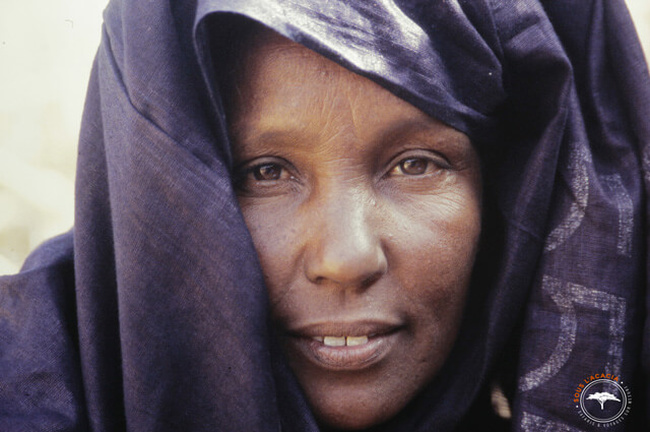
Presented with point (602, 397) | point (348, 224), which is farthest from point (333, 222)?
point (602, 397)

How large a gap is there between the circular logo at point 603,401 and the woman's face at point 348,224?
1.07ft

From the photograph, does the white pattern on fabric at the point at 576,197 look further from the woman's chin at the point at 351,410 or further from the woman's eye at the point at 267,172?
the woman's eye at the point at 267,172

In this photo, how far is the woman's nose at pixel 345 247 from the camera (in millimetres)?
1249

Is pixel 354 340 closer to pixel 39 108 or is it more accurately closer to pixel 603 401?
pixel 603 401

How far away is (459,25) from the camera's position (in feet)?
4.47

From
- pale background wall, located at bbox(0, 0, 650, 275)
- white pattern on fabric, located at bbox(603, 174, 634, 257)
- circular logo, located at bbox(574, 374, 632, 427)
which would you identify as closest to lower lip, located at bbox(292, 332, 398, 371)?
circular logo, located at bbox(574, 374, 632, 427)

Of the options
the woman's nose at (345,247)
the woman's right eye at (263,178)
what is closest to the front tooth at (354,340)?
the woman's nose at (345,247)

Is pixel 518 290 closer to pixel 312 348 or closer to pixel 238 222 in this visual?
pixel 312 348

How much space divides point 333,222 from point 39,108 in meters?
2.24

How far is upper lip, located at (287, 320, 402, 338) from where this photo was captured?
1315 millimetres

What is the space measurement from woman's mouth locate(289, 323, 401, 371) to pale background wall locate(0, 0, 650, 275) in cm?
212

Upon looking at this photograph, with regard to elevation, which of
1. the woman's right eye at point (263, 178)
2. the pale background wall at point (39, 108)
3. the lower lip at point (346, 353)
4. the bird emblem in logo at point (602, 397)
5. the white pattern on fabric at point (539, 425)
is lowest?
the white pattern on fabric at point (539, 425)

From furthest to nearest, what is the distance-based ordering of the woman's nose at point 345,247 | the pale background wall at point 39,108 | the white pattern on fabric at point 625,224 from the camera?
1. the pale background wall at point 39,108
2. the white pattern on fabric at point 625,224
3. the woman's nose at point 345,247

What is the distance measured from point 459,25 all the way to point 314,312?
709 mm
